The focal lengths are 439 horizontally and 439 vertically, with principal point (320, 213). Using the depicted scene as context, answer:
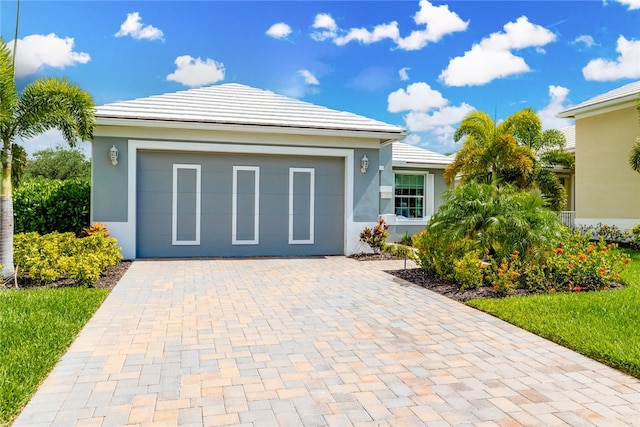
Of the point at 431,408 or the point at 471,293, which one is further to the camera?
the point at 471,293

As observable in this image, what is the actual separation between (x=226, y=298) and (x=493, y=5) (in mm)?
13945

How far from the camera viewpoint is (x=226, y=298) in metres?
7.53

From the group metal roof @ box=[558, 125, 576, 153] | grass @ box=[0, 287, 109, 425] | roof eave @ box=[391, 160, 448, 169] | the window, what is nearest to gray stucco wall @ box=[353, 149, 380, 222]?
roof eave @ box=[391, 160, 448, 169]

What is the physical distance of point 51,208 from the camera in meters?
12.8

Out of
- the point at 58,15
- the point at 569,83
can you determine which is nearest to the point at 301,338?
the point at 58,15

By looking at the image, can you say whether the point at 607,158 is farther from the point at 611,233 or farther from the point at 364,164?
the point at 364,164

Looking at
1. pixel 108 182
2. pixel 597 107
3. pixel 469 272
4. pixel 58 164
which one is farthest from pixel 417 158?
pixel 58 164

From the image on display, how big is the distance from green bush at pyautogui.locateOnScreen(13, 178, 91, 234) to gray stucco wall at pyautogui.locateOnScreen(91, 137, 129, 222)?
1.67 metres

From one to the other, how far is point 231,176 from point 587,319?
953 centimetres

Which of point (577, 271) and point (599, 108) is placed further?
point (599, 108)

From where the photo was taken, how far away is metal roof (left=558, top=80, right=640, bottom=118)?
630 inches

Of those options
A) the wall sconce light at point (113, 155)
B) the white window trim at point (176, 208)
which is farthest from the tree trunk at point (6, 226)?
the white window trim at point (176, 208)

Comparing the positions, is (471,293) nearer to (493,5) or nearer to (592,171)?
(493,5)

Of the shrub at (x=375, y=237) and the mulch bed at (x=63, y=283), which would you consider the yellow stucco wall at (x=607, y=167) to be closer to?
the shrub at (x=375, y=237)
